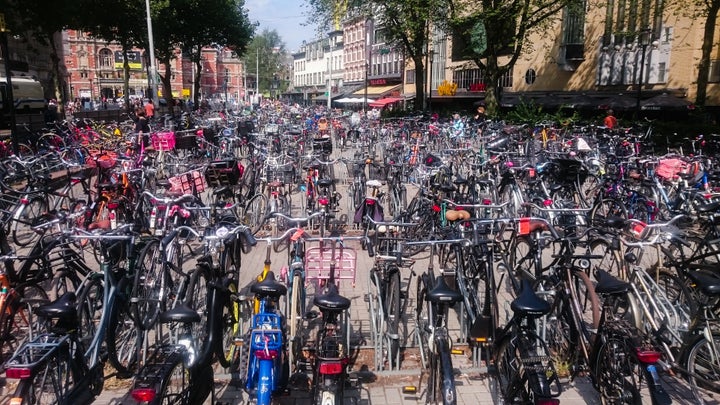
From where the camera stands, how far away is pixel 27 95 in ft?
92.9

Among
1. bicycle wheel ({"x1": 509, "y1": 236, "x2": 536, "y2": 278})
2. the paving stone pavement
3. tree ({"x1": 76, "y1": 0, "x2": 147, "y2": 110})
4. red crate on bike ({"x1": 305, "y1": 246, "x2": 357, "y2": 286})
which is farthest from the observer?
tree ({"x1": 76, "y1": 0, "x2": 147, "y2": 110})

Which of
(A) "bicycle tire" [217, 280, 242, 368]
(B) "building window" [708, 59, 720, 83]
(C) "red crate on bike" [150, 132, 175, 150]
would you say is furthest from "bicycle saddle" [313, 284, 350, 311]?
(B) "building window" [708, 59, 720, 83]

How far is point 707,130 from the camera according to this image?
14672mm

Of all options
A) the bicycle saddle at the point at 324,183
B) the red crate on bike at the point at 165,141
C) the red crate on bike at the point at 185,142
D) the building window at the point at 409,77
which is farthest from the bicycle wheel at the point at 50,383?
the building window at the point at 409,77

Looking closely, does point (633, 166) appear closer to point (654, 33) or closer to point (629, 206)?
point (629, 206)

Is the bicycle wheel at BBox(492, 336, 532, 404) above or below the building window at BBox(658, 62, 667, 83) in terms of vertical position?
below

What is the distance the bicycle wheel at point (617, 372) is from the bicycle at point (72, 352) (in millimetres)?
3481

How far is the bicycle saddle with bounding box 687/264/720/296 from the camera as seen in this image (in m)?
3.74

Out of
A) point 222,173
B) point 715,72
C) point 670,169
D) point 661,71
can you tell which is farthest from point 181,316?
point 661,71

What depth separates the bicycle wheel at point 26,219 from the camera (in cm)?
773

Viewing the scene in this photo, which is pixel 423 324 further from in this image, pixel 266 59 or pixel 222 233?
pixel 266 59

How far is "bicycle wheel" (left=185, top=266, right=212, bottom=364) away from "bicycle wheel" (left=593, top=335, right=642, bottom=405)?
2703mm

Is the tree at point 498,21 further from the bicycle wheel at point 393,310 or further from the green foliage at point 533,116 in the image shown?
the bicycle wheel at point 393,310

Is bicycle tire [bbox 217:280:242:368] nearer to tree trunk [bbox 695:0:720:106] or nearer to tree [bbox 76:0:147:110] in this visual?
tree trunk [bbox 695:0:720:106]
